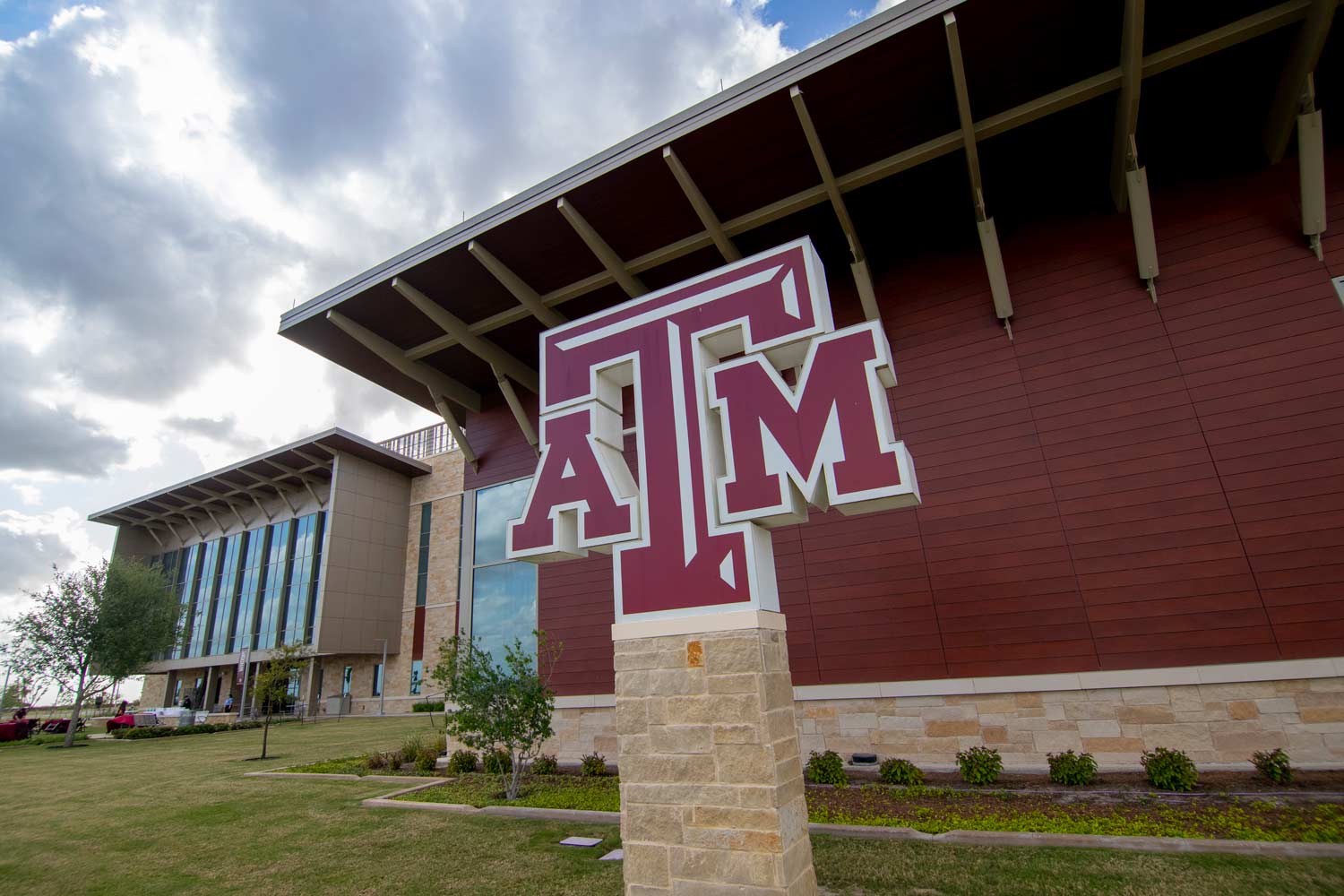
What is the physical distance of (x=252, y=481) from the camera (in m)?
41.8

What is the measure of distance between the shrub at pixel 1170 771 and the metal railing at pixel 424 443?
42.1m

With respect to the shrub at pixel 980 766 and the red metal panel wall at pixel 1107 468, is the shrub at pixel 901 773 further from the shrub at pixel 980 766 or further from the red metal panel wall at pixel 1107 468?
the red metal panel wall at pixel 1107 468

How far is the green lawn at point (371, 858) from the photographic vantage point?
5.47 meters

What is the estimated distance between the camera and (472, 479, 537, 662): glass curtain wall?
1445 cm

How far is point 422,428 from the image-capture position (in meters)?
46.8

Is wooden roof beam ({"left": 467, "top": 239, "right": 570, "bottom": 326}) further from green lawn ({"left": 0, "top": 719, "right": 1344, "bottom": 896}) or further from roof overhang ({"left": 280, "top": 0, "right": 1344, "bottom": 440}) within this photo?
green lawn ({"left": 0, "top": 719, "right": 1344, "bottom": 896})

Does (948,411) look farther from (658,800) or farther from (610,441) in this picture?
(658,800)

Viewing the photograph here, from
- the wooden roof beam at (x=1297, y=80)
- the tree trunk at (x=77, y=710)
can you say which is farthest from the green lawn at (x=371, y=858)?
the tree trunk at (x=77, y=710)

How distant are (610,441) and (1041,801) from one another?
732 centimetres

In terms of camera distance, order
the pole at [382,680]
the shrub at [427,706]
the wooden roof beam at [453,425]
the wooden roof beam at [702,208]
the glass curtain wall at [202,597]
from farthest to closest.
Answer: the glass curtain wall at [202,597]
the pole at [382,680]
the shrub at [427,706]
the wooden roof beam at [453,425]
the wooden roof beam at [702,208]

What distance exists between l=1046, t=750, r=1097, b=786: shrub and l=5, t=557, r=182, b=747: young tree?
3710 centimetres

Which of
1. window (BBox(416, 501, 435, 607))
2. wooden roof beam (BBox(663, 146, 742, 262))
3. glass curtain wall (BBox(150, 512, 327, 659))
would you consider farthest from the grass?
glass curtain wall (BBox(150, 512, 327, 659))

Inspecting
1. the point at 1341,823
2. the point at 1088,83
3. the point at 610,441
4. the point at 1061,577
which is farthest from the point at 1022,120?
the point at 1341,823

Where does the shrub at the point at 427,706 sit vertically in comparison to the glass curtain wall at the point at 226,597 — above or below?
below
